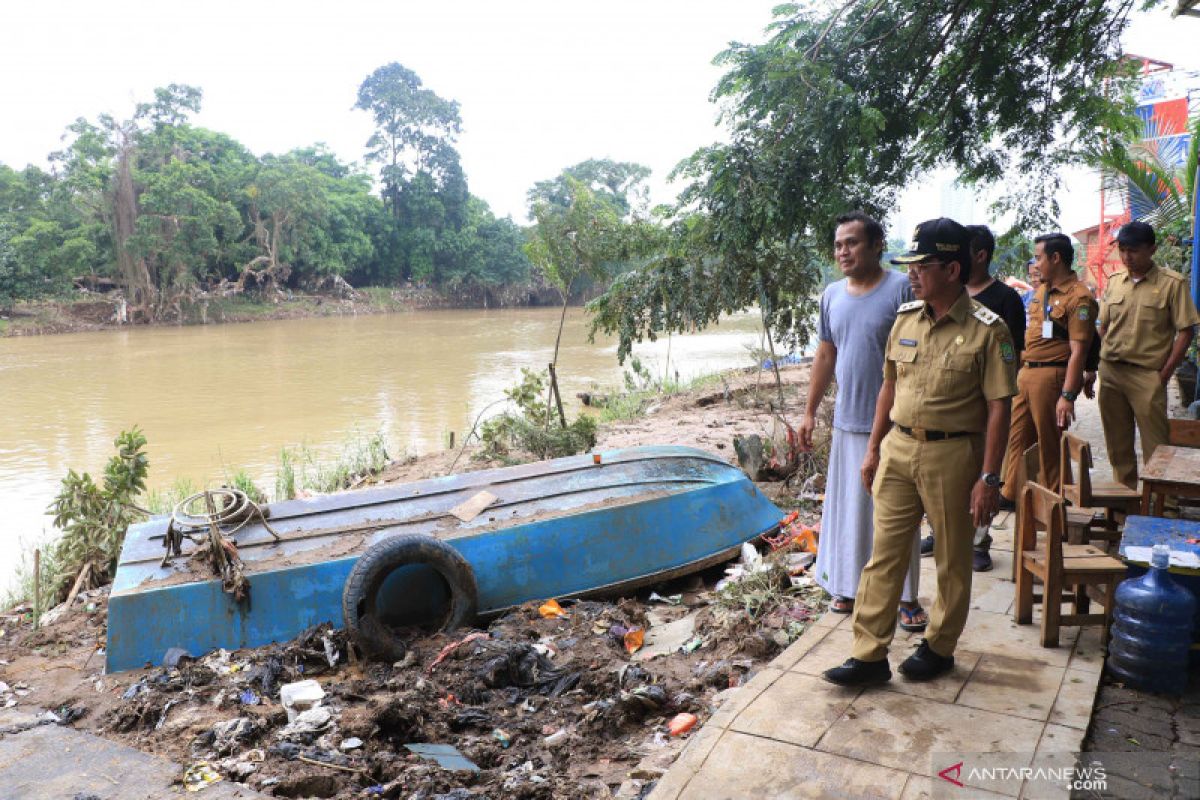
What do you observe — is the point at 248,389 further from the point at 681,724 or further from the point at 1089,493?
the point at 1089,493

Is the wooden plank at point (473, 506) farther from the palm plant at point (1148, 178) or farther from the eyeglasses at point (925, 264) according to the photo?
the palm plant at point (1148, 178)

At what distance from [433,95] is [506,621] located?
5911cm

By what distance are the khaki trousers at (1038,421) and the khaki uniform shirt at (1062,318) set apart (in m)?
0.10

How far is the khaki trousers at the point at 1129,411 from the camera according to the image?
475cm

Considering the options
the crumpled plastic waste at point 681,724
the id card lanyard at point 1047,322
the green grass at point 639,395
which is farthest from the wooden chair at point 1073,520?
the green grass at point 639,395

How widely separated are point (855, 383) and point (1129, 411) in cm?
232

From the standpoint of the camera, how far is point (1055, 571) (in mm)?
3297

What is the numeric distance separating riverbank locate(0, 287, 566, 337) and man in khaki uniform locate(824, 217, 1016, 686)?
1591 inches

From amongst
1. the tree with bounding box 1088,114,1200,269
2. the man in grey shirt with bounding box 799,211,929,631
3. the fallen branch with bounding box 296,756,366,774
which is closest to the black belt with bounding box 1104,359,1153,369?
the man in grey shirt with bounding box 799,211,929,631

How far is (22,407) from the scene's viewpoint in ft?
60.0

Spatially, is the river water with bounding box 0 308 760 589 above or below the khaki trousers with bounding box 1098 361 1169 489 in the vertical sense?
below
